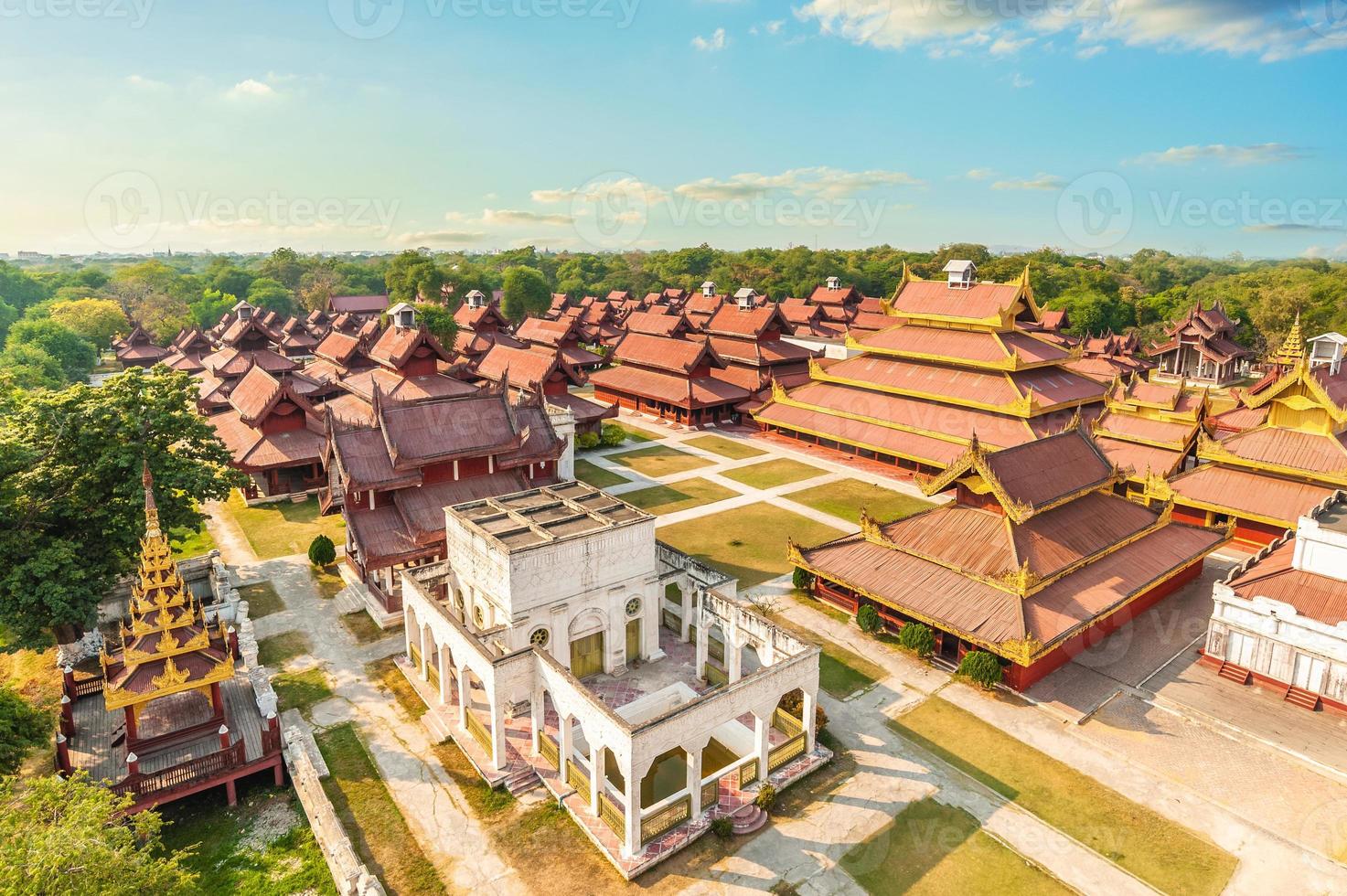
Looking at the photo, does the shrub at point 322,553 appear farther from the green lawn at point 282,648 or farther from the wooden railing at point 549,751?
the wooden railing at point 549,751

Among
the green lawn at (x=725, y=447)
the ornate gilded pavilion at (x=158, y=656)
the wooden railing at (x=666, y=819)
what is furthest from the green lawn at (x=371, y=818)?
the green lawn at (x=725, y=447)

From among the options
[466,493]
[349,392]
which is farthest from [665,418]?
[466,493]

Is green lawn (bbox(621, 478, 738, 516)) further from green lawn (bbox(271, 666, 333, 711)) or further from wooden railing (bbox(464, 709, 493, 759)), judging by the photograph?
wooden railing (bbox(464, 709, 493, 759))

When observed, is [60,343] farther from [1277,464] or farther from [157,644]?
[1277,464]

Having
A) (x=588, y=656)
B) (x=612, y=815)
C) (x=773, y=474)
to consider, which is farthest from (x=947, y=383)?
(x=612, y=815)

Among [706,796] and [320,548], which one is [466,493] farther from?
[706,796]

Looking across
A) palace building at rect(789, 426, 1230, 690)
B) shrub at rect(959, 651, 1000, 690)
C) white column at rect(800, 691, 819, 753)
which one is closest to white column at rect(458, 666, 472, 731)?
white column at rect(800, 691, 819, 753)
